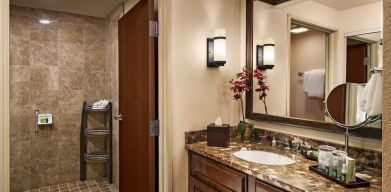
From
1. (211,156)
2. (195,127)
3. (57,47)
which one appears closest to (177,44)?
(195,127)

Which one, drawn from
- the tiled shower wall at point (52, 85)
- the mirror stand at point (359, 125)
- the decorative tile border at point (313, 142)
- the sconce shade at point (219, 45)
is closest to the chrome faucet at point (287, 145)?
the decorative tile border at point (313, 142)

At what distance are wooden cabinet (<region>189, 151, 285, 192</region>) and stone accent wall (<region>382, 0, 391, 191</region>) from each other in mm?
685

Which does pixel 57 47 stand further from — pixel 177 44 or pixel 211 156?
pixel 211 156

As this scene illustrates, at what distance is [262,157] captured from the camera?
5.39ft

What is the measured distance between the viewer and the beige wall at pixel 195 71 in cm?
175

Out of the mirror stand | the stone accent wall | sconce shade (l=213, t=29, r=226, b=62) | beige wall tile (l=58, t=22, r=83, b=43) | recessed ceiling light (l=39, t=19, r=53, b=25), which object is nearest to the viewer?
Result: the stone accent wall

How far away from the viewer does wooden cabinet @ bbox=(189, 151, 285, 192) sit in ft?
4.19

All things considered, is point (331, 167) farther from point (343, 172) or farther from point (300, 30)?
point (300, 30)

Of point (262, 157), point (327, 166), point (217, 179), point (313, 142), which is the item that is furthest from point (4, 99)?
point (313, 142)

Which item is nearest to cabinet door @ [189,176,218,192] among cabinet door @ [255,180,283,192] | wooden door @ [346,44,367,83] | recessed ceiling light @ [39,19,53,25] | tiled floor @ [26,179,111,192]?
cabinet door @ [255,180,283,192]

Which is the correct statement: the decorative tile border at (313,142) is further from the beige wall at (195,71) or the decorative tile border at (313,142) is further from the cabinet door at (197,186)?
the cabinet door at (197,186)

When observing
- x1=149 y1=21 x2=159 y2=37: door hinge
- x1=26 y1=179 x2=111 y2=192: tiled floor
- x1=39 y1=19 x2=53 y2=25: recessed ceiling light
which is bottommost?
x1=26 y1=179 x2=111 y2=192: tiled floor

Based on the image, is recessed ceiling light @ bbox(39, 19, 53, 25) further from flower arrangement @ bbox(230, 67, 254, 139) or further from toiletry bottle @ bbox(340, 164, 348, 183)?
toiletry bottle @ bbox(340, 164, 348, 183)

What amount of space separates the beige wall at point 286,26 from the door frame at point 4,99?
1625 millimetres
